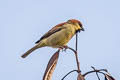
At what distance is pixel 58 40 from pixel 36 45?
A: 0.32m

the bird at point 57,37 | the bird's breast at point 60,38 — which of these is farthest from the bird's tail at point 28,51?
the bird's breast at point 60,38

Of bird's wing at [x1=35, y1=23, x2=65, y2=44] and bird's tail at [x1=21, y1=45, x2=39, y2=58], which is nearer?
bird's tail at [x1=21, y1=45, x2=39, y2=58]

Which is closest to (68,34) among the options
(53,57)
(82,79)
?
(53,57)

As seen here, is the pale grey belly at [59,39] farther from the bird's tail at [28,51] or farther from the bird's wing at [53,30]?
the bird's tail at [28,51]

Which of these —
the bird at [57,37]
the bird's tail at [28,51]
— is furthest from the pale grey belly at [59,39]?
the bird's tail at [28,51]

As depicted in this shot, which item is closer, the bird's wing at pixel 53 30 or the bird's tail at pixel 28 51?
the bird's tail at pixel 28 51

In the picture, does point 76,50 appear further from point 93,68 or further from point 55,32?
point 55,32

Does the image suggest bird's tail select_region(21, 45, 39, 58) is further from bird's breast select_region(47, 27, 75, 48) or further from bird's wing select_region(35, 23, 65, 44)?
bird's breast select_region(47, 27, 75, 48)

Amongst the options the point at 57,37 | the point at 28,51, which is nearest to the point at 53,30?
the point at 57,37

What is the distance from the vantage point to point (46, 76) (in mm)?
1907

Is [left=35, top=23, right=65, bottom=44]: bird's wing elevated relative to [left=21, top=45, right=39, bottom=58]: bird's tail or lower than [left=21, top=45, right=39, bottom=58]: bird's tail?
elevated

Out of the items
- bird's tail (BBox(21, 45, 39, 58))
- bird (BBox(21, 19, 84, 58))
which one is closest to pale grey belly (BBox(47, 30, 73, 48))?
bird (BBox(21, 19, 84, 58))

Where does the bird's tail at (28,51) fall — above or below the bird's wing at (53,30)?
below

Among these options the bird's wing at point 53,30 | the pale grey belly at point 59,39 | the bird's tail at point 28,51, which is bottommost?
the bird's tail at point 28,51
